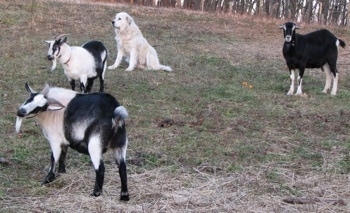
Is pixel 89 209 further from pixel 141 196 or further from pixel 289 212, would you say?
pixel 289 212

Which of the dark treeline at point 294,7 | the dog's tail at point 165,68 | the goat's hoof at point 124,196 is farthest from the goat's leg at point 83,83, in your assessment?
the dark treeline at point 294,7

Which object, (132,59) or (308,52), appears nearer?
(308,52)

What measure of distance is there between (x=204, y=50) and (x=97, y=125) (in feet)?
37.4

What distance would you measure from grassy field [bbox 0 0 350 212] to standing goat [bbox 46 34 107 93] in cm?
64

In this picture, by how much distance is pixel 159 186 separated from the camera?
18.5ft

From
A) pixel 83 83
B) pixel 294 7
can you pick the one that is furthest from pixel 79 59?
pixel 294 7

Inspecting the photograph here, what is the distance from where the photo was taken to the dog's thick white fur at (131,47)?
13305mm

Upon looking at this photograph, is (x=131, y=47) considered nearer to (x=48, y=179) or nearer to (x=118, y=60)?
(x=118, y=60)

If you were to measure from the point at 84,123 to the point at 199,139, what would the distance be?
8.36ft

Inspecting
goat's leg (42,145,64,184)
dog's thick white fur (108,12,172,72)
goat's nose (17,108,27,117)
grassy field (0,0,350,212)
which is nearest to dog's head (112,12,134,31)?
dog's thick white fur (108,12,172,72)

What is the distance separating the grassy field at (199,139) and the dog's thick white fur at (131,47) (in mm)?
466

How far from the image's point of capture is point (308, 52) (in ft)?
37.0

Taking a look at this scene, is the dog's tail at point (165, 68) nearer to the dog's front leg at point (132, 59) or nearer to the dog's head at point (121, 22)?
the dog's front leg at point (132, 59)

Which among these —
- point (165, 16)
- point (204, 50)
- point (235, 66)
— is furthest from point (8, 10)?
point (235, 66)
